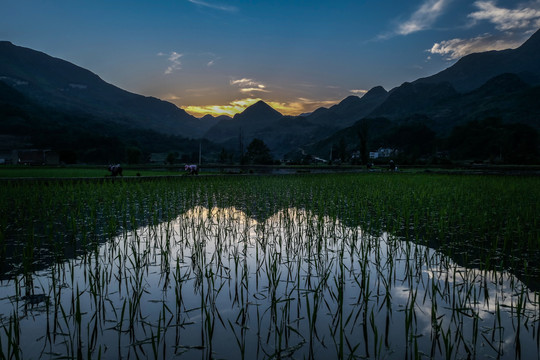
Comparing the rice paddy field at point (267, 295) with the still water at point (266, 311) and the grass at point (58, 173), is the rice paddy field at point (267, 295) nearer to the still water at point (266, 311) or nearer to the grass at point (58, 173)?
the still water at point (266, 311)

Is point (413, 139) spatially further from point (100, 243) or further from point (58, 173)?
point (100, 243)

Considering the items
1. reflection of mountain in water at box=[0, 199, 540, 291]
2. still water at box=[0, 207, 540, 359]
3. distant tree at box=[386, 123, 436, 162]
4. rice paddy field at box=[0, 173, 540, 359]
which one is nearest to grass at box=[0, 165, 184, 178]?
rice paddy field at box=[0, 173, 540, 359]

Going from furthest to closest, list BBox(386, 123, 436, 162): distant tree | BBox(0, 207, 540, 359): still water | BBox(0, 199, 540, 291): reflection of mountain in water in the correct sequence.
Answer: BBox(386, 123, 436, 162): distant tree → BBox(0, 199, 540, 291): reflection of mountain in water → BBox(0, 207, 540, 359): still water

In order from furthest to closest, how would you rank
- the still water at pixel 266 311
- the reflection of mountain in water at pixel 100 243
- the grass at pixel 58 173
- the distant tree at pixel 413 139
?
1. the distant tree at pixel 413 139
2. the grass at pixel 58 173
3. the reflection of mountain in water at pixel 100 243
4. the still water at pixel 266 311

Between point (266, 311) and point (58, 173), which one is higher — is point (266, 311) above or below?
below

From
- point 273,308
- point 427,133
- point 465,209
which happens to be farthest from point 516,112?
point 273,308

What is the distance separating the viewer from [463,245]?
6.07m

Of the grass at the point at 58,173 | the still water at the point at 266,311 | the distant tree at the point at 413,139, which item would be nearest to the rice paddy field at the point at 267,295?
the still water at the point at 266,311

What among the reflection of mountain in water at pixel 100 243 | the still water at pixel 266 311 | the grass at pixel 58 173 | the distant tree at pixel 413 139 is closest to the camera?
the still water at pixel 266 311

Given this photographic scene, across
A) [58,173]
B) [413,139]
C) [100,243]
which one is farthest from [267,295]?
[413,139]

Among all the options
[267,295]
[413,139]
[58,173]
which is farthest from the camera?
[413,139]

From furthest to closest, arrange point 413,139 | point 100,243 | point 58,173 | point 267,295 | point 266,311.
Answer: point 413,139 < point 58,173 < point 100,243 < point 267,295 < point 266,311

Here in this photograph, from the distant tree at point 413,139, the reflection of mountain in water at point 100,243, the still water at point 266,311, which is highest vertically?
the distant tree at point 413,139

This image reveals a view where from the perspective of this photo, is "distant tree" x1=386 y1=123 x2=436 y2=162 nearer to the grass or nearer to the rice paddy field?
the grass
